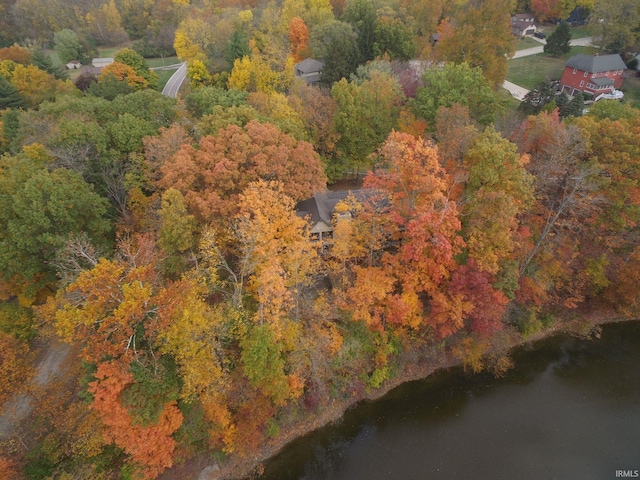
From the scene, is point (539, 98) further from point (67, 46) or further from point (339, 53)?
point (67, 46)

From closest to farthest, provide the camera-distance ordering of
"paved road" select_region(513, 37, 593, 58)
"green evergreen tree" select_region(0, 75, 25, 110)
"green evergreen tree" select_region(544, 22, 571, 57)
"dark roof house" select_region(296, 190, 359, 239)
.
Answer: "dark roof house" select_region(296, 190, 359, 239) → "green evergreen tree" select_region(0, 75, 25, 110) → "green evergreen tree" select_region(544, 22, 571, 57) → "paved road" select_region(513, 37, 593, 58)

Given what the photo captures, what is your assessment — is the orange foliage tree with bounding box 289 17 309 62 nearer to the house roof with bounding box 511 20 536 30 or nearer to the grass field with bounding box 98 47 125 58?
the grass field with bounding box 98 47 125 58

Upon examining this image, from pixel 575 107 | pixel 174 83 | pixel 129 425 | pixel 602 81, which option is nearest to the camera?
pixel 129 425

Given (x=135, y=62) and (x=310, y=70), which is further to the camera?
(x=310, y=70)

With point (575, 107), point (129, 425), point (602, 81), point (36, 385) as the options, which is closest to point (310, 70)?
point (575, 107)

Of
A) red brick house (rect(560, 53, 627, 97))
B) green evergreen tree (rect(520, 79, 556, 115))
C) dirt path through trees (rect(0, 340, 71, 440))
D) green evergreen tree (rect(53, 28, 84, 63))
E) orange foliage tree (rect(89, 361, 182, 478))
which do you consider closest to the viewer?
orange foliage tree (rect(89, 361, 182, 478))

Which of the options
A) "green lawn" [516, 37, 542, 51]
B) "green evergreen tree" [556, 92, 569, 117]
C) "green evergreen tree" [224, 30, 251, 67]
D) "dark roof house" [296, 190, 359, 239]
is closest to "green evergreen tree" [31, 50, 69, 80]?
"green evergreen tree" [224, 30, 251, 67]

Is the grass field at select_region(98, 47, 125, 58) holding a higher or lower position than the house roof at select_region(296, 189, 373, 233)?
higher
